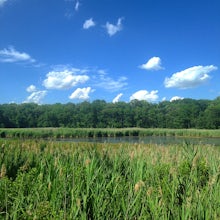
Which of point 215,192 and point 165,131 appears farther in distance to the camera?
point 165,131

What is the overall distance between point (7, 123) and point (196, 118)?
56117mm

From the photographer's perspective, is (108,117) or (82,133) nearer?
(82,133)

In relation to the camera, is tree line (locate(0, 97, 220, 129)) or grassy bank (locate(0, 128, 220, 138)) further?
tree line (locate(0, 97, 220, 129))

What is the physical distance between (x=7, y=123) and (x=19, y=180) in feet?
260

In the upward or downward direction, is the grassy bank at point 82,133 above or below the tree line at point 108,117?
below

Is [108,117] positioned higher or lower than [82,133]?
higher

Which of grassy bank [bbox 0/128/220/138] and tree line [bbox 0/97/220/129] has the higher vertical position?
tree line [bbox 0/97/220/129]

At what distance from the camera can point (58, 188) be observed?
11.1 ft

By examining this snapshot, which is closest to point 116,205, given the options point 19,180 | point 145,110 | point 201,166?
point 19,180

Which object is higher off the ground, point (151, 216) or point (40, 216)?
point (40, 216)

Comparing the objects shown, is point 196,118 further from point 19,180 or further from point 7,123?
point 19,180

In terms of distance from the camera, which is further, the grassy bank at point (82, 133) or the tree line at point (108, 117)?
the tree line at point (108, 117)

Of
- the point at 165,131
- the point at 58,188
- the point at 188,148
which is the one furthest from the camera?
the point at 165,131

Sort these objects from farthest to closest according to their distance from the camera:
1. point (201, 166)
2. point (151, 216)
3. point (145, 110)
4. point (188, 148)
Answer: point (145, 110)
point (188, 148)
point (201, 166)
point (151, 216)
